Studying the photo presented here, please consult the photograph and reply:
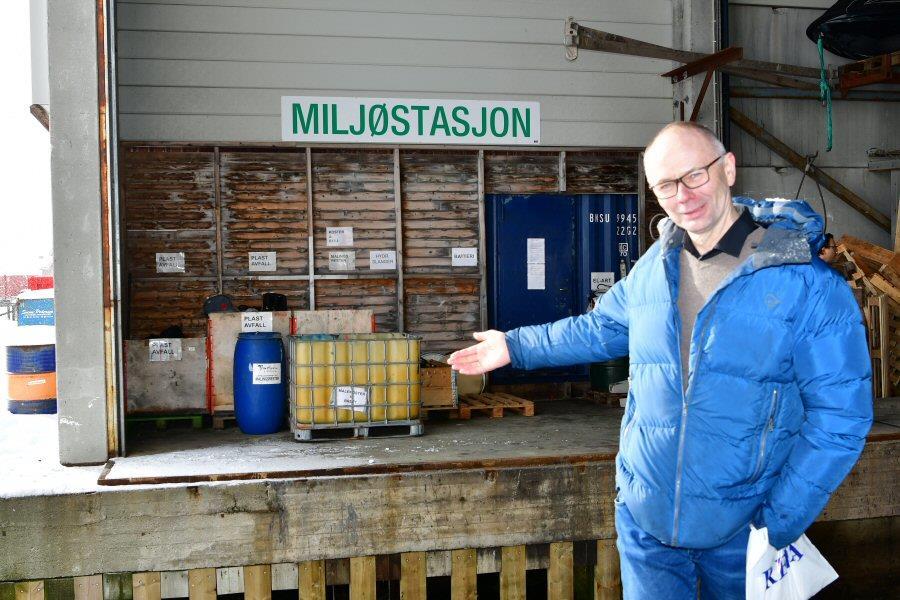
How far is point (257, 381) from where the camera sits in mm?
6988

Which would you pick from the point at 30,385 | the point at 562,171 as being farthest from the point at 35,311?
the point at 562,171

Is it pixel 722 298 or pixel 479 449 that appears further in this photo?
pixel 479 449

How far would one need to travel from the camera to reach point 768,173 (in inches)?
399

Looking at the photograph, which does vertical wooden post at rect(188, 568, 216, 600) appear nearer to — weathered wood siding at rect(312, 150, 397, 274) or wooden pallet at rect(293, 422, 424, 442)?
wooden pallet at rect(293, 422, 424, 442)

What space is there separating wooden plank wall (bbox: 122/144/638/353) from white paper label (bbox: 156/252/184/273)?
0.21 ft

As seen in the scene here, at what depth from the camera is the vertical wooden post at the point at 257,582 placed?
209 inches

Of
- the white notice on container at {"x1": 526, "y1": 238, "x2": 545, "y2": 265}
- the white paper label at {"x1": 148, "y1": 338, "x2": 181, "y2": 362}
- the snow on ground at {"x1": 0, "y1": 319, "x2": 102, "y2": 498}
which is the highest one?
the white notice on container at {"x1": 526, "y1": 238, "x2": 545, "y2": 265}

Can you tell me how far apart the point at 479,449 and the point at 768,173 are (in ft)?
20.2

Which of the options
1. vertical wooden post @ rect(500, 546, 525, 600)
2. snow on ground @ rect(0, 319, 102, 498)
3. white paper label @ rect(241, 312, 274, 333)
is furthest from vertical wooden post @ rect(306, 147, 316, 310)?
vertical wooden post @ rect(500, 546, 525, 600)

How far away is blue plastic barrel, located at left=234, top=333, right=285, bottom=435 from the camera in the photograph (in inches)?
275

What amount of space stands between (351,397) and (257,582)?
1.77 metres

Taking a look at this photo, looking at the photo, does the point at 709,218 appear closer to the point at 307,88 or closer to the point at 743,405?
the point at 743,405

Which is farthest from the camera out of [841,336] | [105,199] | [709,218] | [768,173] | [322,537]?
[768,173]

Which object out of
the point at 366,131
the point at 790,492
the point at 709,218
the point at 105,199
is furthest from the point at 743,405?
the point at 366,131
